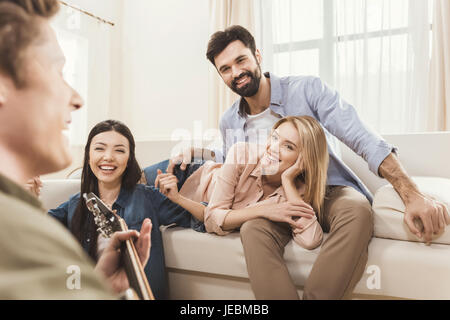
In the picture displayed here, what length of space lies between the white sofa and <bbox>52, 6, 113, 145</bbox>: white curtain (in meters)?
1.54

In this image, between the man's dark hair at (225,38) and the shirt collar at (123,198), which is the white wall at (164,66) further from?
the shirt collar at (123,198)

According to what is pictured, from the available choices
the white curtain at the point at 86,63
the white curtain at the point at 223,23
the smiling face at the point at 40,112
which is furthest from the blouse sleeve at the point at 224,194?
the white curtain at the point at 86,63

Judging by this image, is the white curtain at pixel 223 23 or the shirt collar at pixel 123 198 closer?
the shirt collar at pixel 123 198

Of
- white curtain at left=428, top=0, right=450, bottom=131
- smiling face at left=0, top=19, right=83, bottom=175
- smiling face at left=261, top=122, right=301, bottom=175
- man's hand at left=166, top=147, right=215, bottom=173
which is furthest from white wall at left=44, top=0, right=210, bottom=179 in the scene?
smiling face at left=0, top=19, right=83, bottom=175

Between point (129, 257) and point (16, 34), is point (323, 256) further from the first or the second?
point (16, 34)

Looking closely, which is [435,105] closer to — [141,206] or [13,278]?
[141,206]

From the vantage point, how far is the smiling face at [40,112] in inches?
10.1

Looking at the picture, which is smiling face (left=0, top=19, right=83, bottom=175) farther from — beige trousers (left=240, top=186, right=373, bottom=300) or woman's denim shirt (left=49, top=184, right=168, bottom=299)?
woman's denim shirt (left=49, top=184, right=168, bottom=299)

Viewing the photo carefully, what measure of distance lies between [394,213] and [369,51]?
1.60 metres

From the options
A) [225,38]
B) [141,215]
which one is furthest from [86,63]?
[141,215]

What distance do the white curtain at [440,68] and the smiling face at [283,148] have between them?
→ 1436mm
